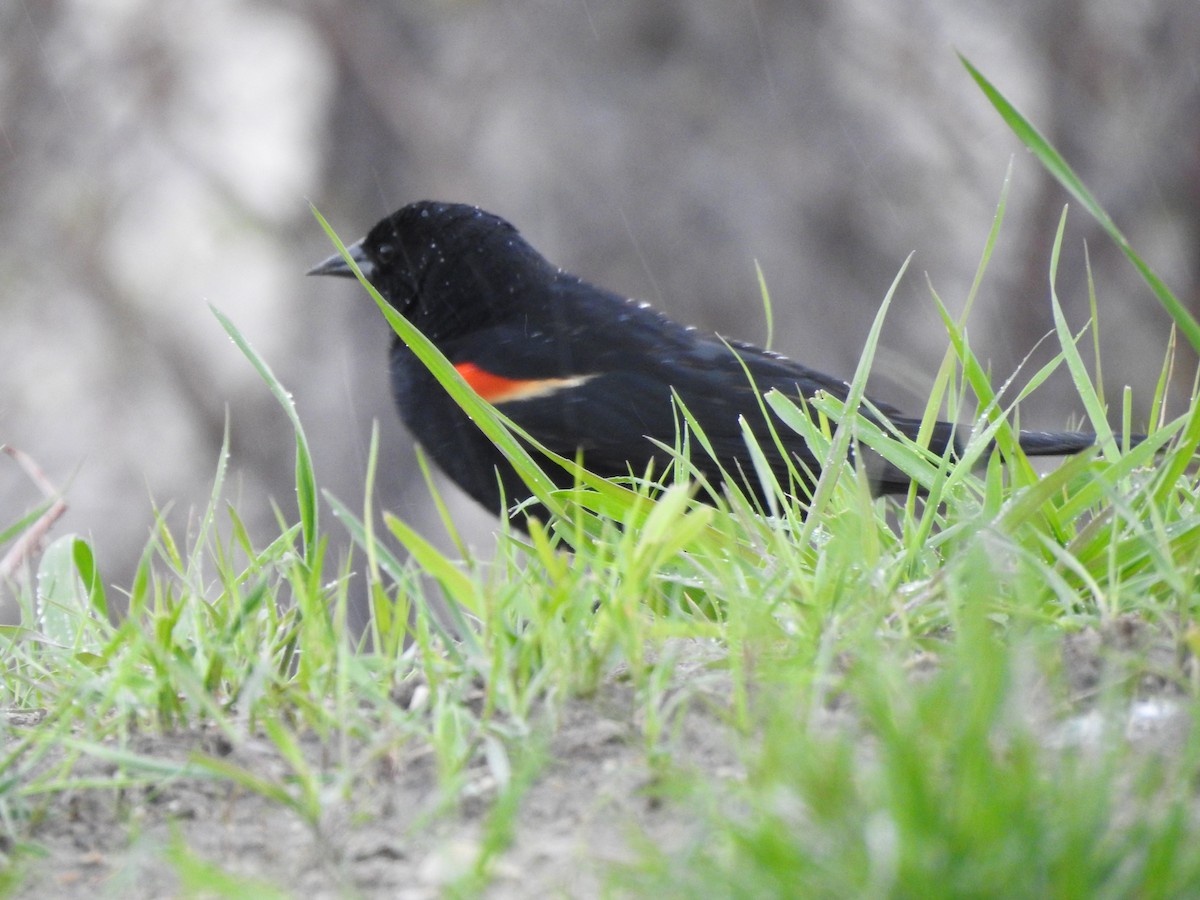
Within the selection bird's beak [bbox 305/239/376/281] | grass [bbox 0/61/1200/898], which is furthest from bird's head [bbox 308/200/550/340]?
grass [bbox 0/61/1200/898]

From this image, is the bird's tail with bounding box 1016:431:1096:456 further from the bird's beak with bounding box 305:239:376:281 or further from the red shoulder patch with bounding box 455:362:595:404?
the bird's beak with bounding box 305:239:376:281

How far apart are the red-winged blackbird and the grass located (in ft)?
4.43

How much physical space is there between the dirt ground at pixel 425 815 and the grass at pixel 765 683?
0.04 ft

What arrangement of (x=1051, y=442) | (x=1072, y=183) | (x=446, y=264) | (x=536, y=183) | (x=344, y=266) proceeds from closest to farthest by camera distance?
(x=1072, y=183) → (x=1051, y=442) → (x=446, y=264) → (x=344, y=266) → (x=536, y=183)

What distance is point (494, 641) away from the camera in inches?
53.7

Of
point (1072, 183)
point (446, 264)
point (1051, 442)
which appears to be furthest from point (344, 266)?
point (1072, 183)

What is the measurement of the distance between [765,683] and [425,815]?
14.6 inches

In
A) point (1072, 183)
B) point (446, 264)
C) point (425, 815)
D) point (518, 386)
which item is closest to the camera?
point (425, 815)

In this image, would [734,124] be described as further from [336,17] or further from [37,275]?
[37,275]

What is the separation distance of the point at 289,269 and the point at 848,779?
6.45 m

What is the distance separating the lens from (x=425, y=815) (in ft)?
3.52

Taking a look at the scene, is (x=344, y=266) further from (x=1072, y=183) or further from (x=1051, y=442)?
(x=1072, y=183)

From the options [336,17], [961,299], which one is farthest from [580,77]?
[961,299]

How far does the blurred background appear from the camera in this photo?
21.1 ft
